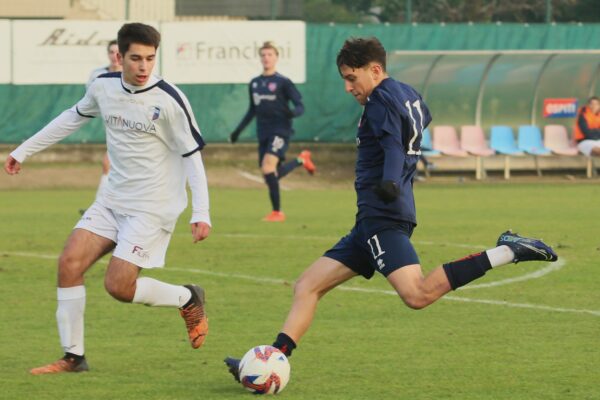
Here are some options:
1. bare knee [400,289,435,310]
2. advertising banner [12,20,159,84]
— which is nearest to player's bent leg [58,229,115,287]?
bare knee [400,289,435,310]

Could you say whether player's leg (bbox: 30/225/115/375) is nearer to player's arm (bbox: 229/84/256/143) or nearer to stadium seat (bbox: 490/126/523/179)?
player's arm (bbox: 229/84/256/143)

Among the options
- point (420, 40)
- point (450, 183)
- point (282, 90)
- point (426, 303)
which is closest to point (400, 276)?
point (426, 303)

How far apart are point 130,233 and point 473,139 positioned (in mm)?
19930

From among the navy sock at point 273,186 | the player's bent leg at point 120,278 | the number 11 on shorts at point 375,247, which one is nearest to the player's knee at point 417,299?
the number 11 on shorts at point 375,247

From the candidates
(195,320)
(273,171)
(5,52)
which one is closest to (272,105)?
(273,171)

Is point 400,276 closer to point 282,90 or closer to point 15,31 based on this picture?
point 282,90

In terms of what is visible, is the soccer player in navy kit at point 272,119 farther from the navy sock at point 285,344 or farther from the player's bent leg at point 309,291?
the navy sock at point 285,344

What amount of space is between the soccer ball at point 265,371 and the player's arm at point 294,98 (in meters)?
10.9

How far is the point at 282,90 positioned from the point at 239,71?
861cm

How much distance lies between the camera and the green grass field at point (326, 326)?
7.90 metres

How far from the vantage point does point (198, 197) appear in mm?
8227

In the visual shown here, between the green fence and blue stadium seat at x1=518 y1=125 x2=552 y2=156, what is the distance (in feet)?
3.08

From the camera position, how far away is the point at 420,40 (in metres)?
28.2

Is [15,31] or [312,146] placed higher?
[15,31]
